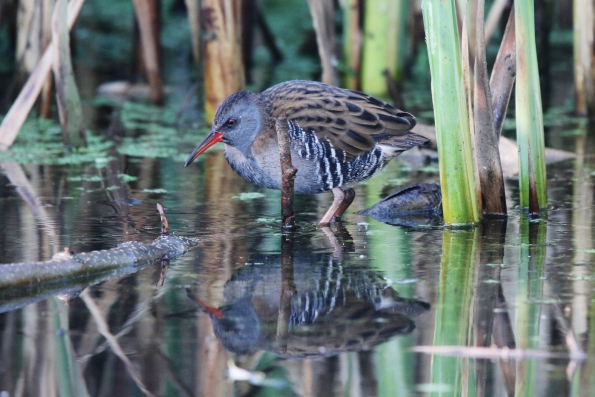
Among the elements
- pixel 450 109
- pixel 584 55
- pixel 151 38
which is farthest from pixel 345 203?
pixel 151 38

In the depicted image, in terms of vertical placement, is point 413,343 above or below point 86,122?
below

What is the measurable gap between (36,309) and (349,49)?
4.96 m

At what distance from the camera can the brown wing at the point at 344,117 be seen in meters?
4.45

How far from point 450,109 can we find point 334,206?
838 millimetres

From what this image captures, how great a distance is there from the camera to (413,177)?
5.55 meters

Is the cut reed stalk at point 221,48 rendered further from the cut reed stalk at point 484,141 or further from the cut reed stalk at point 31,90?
the cut reed stalk at point 484,141

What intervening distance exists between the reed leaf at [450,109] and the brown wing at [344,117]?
0.52m

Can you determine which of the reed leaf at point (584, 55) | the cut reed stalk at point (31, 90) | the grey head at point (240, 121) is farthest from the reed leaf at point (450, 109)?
the reed leaf at point (584, 55)

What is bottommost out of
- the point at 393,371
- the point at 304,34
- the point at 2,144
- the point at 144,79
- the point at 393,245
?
the point at 393,371

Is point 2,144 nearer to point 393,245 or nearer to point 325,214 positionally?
point 325,214

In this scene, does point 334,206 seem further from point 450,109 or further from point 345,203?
point 450,109

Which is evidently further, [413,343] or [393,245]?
[393,245]

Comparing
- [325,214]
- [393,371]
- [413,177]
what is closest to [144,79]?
[413,177]

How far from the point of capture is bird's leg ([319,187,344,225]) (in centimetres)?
444
